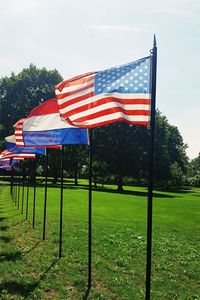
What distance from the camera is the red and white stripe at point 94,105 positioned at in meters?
8.04

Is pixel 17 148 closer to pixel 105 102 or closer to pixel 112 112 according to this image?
pixel 105 102

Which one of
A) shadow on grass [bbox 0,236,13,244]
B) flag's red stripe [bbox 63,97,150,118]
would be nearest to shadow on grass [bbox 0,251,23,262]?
shadow on grass [bbox 0,236,13,244]

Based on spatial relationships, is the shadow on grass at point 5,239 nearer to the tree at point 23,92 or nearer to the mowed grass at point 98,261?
the mowed grass at point 98,261

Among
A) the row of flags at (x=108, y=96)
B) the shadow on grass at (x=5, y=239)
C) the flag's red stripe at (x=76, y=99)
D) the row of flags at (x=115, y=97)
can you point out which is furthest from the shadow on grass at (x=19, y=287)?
the shadow on grass at (x=5, y=239)

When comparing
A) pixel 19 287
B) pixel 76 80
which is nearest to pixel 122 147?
pixel 76 80

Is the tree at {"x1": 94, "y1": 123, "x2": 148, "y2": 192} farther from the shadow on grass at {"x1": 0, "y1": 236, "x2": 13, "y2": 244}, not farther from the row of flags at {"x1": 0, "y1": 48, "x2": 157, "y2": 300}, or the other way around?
the row of flags at {"x1": 0, "y1": 48, "x2": 157, "y2": 300}

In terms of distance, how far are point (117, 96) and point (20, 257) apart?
644 centimetres

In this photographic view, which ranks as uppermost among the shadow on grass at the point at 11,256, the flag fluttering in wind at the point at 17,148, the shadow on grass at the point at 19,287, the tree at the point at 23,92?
the tree at the point at 23,92

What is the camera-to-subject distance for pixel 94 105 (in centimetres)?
892

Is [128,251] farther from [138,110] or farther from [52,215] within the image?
[52,215]

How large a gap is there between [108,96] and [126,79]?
55 cm

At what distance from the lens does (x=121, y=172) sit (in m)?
64.2

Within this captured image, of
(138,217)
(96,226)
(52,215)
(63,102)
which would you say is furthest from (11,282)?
(138,217)

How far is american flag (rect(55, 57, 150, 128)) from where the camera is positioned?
26.3ft
